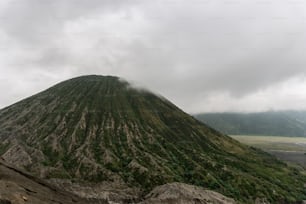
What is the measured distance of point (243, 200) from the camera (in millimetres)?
192500

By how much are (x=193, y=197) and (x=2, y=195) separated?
10560cm

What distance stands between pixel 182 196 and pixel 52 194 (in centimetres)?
7785

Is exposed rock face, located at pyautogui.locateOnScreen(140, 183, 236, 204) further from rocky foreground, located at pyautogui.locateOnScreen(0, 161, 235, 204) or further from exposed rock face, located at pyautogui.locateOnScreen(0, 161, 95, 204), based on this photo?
exposed rock face, located at pyautogui.locateOnScreen(0, 161, 95, 204)

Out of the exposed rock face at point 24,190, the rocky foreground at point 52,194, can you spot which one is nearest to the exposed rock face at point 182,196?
the rocky foreground at point 52,194

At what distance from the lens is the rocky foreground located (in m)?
79.8

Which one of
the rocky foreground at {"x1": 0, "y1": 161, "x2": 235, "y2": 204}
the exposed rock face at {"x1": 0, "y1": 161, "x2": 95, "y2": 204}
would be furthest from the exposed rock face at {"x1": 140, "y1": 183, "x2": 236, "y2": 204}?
the exposed rock face at {"x1": 0, "y1": 161, "x2": 95, "y2": 204}

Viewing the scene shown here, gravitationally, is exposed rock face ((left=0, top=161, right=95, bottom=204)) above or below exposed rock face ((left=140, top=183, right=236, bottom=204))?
above

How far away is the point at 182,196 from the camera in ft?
531

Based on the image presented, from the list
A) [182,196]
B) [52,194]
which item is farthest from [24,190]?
[182,196]

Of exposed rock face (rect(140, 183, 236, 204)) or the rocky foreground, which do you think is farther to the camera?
exposed rock face (rect(140, 183, 236, 204))

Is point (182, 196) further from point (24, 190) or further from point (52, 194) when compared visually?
point (24, 190)

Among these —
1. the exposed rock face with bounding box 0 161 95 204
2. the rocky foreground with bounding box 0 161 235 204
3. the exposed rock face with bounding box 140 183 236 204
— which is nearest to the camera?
the exposed rock face with bounding box 0 161 95 204

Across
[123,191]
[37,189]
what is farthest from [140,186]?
[37,189]

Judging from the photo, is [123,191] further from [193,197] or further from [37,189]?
[37,189]
